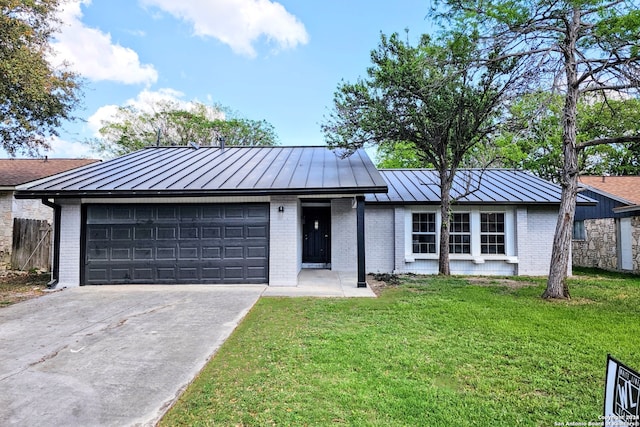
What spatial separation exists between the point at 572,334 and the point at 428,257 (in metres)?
6.33

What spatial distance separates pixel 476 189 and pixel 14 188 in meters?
15.3

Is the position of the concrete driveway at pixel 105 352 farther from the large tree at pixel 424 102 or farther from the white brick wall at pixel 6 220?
the white brick wall at pixel 6 220

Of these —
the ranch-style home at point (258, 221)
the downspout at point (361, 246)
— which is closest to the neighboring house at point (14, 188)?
the ranch-style home at point (258, 221)

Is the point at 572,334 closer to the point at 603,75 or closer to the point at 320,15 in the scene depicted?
the point at 603,75

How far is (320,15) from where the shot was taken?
13.5 m

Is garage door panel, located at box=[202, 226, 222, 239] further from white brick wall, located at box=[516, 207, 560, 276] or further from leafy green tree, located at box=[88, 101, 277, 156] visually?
leafy green tree, located at box=[88, 101, 277, 156]

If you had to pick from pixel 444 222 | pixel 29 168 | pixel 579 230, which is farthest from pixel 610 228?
pixel 29 168

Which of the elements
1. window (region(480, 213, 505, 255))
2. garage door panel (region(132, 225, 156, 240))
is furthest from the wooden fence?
window (region(480, 213, 505, 255))

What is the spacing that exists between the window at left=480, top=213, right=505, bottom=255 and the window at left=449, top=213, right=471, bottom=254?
1.48ft

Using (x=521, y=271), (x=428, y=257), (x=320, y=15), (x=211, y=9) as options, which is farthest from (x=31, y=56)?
(x=521, y=271)

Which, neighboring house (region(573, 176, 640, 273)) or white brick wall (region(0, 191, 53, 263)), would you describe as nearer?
white brick wall (region(0, 191, 53, 263))

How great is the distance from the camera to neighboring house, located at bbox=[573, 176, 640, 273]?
1181 cm

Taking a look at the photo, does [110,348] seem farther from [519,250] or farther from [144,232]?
[519,250]

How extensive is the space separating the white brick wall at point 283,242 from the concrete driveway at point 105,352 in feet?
3.94
